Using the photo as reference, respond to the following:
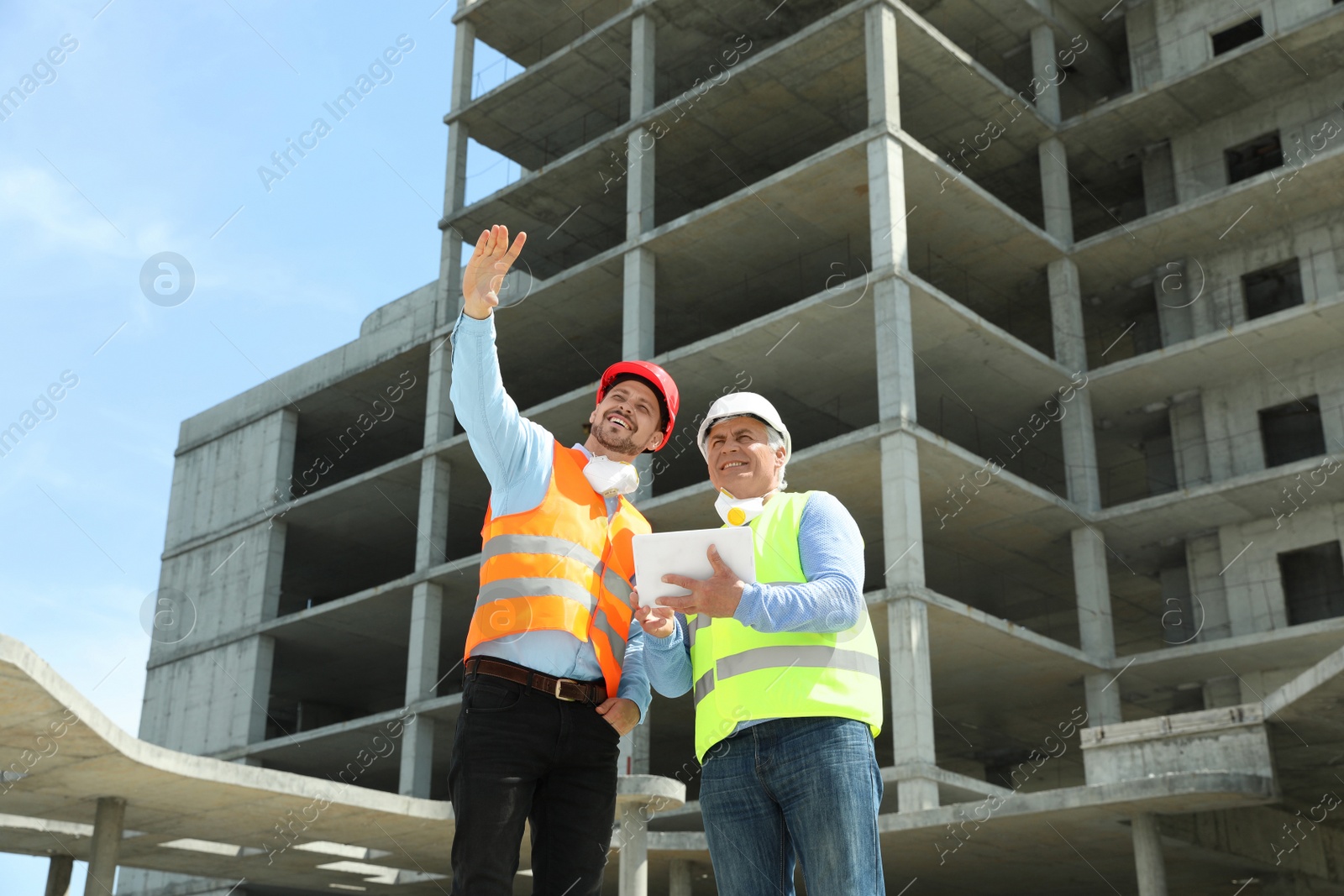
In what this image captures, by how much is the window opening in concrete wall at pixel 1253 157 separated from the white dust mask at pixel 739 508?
28.4 meters

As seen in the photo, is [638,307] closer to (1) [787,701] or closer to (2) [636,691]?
(2) [636,691]

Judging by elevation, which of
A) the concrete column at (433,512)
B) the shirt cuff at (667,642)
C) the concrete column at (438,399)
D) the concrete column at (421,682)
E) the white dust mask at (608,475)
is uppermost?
the concrete column at (438,399)

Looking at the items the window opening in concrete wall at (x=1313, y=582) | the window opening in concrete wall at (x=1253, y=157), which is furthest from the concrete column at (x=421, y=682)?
the window opening in concrete wall at (x=1253, y=157)

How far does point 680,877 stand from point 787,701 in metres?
17.0

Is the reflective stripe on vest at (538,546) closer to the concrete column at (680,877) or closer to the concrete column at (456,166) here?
the concrete column at (680,877)

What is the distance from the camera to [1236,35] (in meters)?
29.6

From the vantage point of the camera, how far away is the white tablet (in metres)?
3.62

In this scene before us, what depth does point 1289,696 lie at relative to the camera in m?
15.3

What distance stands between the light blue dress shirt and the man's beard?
0.17m

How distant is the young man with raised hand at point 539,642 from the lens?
3994 millimetres

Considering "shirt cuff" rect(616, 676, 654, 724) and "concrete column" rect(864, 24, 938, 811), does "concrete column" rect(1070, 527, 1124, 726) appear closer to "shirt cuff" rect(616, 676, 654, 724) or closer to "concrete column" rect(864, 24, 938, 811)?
"concrete column" rect(864, 24, 938, 811)

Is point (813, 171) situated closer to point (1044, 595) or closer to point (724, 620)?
point (1044, 595)

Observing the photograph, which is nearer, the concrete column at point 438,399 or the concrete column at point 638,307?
the concrete column at point 638,307

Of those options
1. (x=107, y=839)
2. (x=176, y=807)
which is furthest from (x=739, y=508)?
(x=176, y=807)
